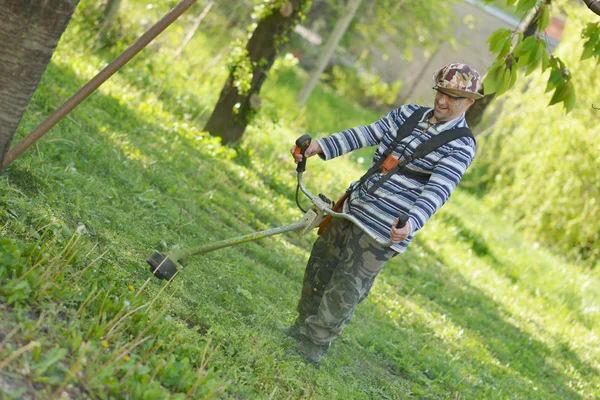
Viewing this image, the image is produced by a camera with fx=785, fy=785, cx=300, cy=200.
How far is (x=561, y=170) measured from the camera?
15039 millimetres

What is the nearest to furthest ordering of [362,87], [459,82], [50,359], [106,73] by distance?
[50,359] → [106,73] → [459,82] → [362,87]

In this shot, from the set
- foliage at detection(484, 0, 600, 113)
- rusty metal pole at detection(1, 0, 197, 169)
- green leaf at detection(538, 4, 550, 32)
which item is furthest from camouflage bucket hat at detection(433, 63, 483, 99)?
rusty metal pole at detection(1, 0, 197, 169)

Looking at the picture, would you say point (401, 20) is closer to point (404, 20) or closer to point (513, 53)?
point (404, 20)

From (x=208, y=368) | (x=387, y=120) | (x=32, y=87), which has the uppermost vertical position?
(x=387, y=120)

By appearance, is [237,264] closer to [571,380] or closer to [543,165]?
[571,380]

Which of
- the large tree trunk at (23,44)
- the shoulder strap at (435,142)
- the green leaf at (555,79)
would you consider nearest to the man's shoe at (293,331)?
the shoulder strap at (435,142)

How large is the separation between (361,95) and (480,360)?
1849cm

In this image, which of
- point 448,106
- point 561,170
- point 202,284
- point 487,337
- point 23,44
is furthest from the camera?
point 561,170

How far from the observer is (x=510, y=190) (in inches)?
662

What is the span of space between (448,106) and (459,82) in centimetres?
17

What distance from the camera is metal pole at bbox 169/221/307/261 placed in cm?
457

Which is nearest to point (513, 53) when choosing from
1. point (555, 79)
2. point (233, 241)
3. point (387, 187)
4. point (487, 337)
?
point (555, 79)

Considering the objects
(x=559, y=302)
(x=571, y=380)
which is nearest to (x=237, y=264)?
(x=571, y=380)

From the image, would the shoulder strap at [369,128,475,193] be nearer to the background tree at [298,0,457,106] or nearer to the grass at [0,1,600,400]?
the grass at [0,1,600,400]
